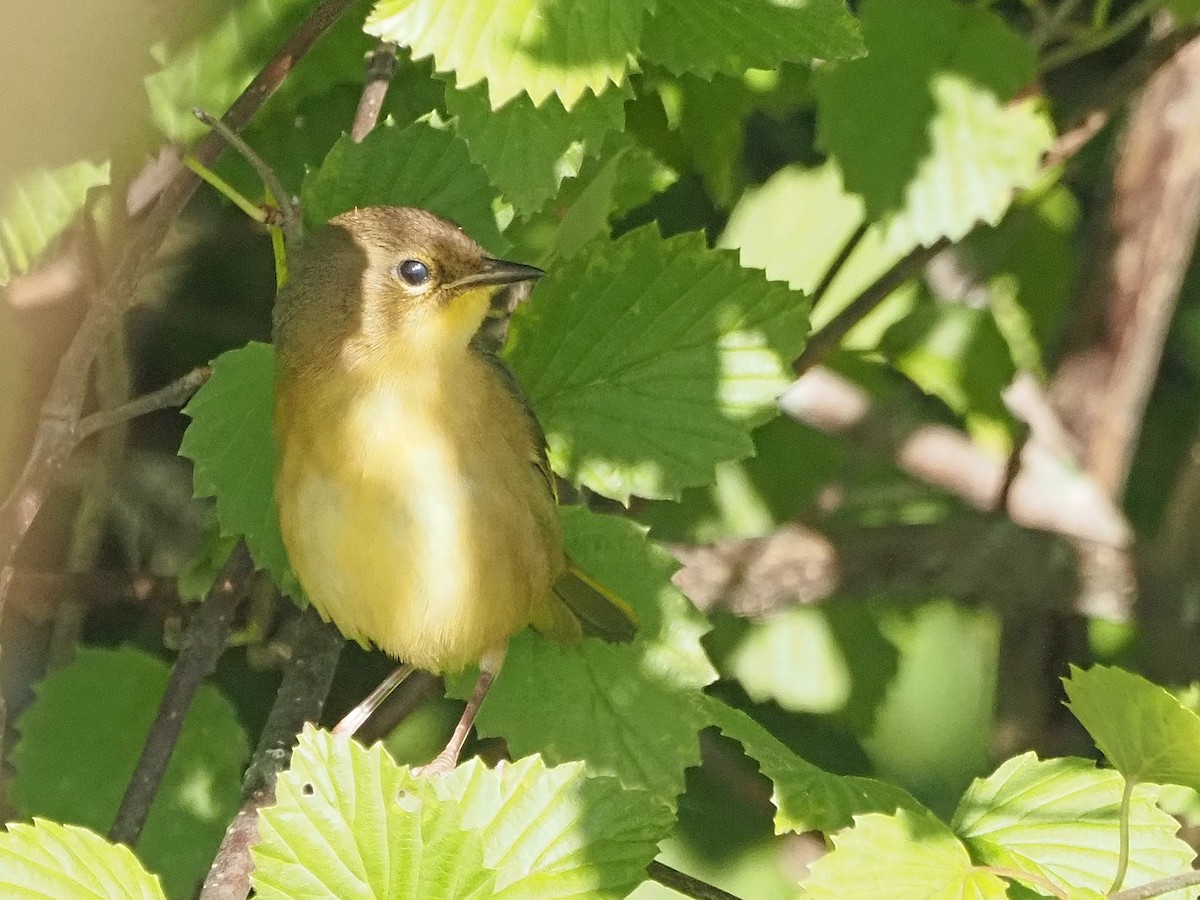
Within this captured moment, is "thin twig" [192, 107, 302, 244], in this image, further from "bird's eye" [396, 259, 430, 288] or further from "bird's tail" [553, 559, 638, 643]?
"bird's tail" [553, 559, 638, 643]

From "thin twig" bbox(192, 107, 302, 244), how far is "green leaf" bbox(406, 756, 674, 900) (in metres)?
0.99

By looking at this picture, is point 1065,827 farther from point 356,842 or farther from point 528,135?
point 528,135

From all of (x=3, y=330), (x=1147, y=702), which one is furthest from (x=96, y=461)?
(x=1147, y=702)

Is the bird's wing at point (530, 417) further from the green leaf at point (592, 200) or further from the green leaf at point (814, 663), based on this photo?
the green leaf at point (814, 663)

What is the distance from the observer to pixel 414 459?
2465mm

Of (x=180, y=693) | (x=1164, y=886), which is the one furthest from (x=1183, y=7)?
(x=180, y=693)

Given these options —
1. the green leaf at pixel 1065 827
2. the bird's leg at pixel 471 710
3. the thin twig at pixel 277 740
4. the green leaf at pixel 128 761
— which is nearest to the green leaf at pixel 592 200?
the bird's leg at pixel 471 710

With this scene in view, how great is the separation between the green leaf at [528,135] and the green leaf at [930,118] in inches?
35.5

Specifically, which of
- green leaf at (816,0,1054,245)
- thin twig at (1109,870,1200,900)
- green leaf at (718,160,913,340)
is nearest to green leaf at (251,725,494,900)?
thin twig at (1109,870,1200,900)

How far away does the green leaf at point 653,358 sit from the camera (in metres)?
2.54

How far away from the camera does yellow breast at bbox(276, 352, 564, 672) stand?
2.44 metres

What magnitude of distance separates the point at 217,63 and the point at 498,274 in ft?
2.19

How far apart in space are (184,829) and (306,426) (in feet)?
2.96

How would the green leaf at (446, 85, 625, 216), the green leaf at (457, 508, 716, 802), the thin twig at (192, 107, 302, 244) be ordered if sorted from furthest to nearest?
the green leaf at (457, 508, 716, 802), the green leaf at (446, 85, 625, 216), the thin twig at (192, 107, 302, 244)
